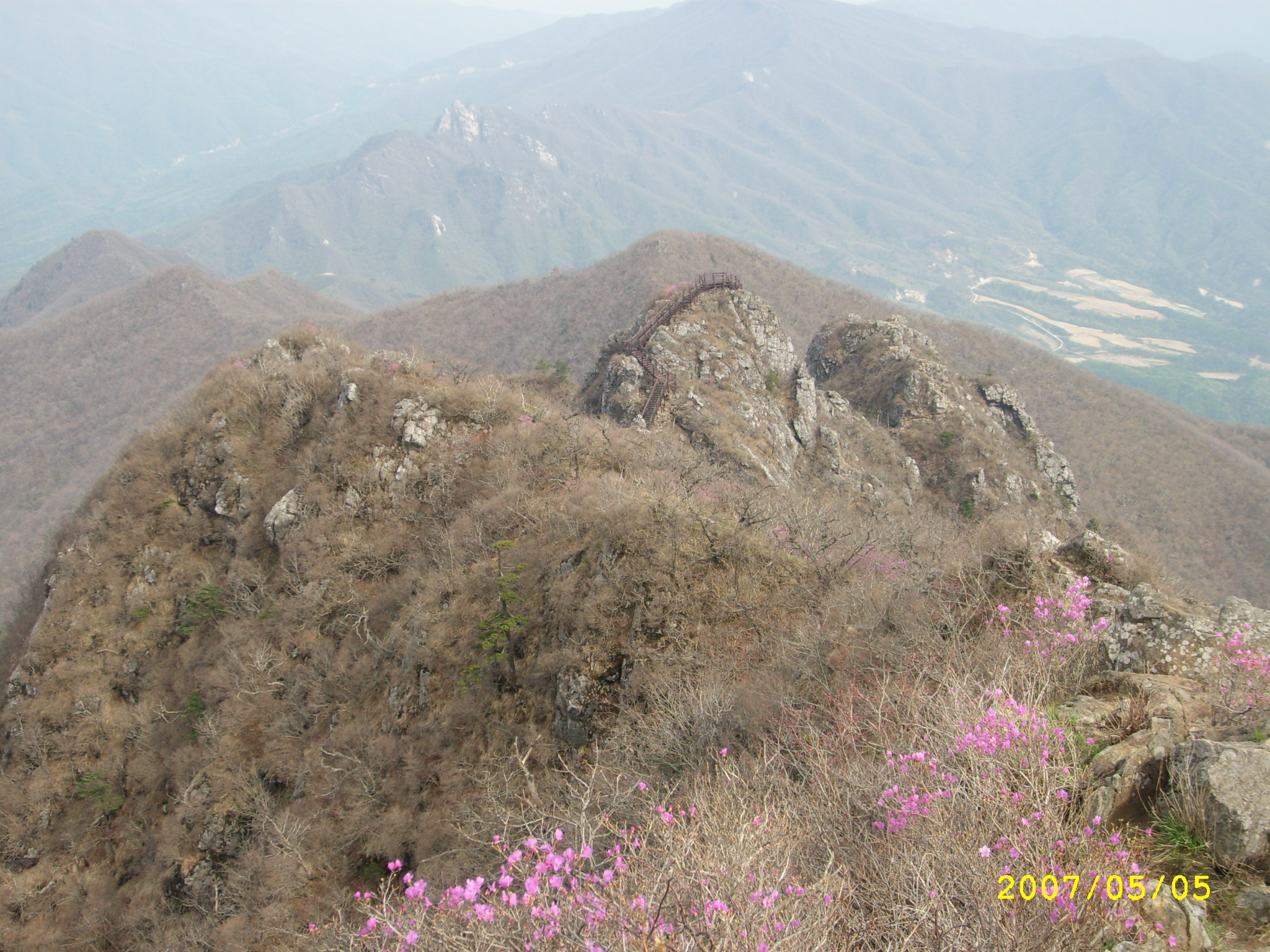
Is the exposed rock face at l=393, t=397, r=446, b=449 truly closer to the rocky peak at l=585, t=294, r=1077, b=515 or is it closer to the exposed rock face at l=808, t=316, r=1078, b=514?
the rocky peak at l=585, t=294, r=1077, b=515

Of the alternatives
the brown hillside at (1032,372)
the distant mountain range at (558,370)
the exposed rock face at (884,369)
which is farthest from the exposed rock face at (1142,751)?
the distant mountain range at (558,370)

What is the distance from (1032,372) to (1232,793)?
118m

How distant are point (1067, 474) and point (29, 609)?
7203 cm

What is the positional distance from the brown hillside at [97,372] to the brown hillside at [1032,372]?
36.8 m

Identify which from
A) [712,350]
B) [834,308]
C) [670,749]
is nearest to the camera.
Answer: [670,749]

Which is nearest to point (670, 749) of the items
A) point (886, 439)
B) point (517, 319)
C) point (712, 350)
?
point (712, 350)

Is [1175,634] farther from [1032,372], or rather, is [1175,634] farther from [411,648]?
[1032,372]

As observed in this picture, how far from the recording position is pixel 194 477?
1194 inches

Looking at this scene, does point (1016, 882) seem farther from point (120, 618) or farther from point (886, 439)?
point (886, 439)

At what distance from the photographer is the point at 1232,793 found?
638cm

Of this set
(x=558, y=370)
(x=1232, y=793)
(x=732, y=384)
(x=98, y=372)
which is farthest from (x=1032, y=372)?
(x=98, y=372)

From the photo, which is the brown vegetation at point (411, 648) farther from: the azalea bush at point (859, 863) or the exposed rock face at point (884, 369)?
the exposed rock face at point (884, 369)
